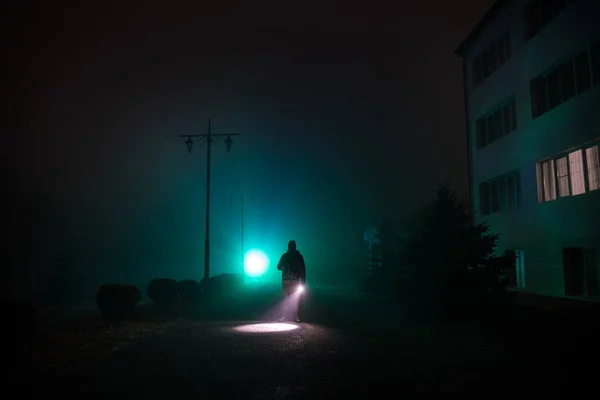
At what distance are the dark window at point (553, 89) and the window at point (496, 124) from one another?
9.61 feet

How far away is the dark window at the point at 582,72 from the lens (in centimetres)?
1726

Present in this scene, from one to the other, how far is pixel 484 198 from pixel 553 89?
7854 millimetres

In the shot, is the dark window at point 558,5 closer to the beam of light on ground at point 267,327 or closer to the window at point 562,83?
the window at point 562,83

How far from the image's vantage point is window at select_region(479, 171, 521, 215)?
74.7 feet

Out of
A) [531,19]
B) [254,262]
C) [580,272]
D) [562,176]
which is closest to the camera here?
[580,272]

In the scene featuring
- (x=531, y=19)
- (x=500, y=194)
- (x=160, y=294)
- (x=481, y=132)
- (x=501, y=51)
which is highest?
(x=531, y=19)

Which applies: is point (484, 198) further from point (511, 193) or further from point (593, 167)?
point (593, 167)

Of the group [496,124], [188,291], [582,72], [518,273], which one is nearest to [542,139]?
[582,72]

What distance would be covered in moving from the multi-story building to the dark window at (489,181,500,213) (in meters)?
0.05

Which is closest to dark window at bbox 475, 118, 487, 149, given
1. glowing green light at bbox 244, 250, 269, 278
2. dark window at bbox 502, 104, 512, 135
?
dark window at bbox 502, 104, 512, 135

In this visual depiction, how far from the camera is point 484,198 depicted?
26.3 metres

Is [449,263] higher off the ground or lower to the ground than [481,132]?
lower

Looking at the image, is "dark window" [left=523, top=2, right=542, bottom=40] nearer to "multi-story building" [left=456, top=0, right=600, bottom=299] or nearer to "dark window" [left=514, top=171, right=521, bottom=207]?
"multi-story building" [left=456, top=0, right=600, bottom=299]

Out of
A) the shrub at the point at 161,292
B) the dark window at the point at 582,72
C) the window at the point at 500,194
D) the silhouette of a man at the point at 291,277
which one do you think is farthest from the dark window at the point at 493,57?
the shrub at the point at 161,292
